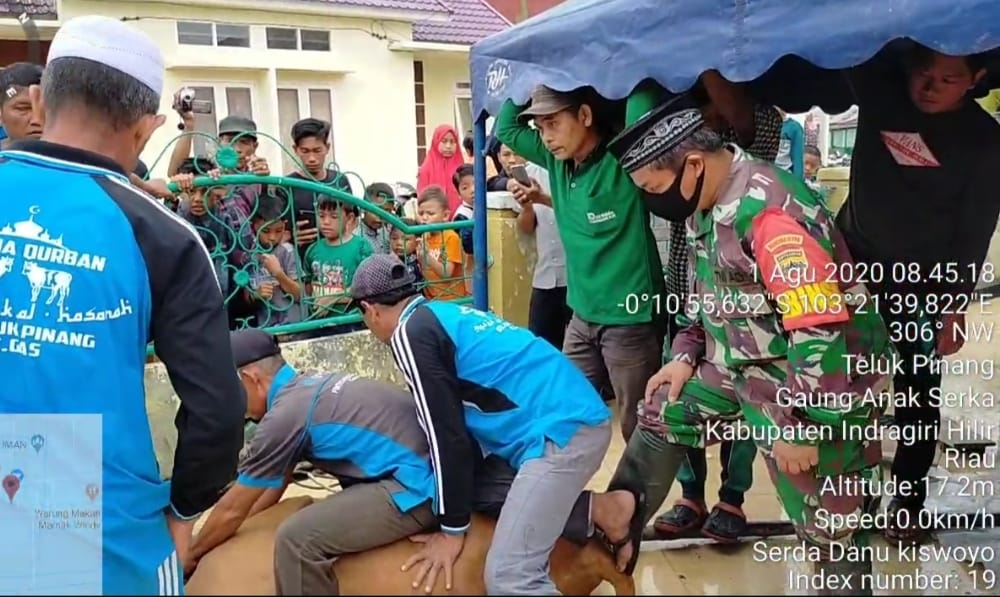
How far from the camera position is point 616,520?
295 centimetres

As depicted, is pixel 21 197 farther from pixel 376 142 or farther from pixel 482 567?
pixel 376 142

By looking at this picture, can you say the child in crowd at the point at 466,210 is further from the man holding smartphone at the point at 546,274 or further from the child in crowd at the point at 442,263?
the man holding smartphone at the point at 546,274

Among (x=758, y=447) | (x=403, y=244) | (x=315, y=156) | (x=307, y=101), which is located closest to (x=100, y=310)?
(x=758, y=447)

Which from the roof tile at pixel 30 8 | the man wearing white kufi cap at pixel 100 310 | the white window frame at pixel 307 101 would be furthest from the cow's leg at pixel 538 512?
the white window frame at pixel 307 101

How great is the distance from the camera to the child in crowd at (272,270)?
476cm

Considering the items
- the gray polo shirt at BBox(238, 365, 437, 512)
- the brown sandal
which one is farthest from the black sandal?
the gray polo shirt at BBox(238, 365, 437, 512)

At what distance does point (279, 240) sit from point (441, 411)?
260 cm

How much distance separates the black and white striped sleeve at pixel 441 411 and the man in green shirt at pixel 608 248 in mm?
1170

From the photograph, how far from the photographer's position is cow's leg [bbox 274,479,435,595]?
2.63m

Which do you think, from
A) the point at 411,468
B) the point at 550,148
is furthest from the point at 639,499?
the point at 550,148

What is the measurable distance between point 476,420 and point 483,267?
232 centimetres

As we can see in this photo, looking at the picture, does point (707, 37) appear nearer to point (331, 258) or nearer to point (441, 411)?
point (441, 411)

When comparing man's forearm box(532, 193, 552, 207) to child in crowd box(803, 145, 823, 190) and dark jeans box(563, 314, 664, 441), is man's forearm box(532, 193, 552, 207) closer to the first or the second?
dark jeans box(563, 314, 664, 441)

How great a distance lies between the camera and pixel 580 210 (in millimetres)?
3750
